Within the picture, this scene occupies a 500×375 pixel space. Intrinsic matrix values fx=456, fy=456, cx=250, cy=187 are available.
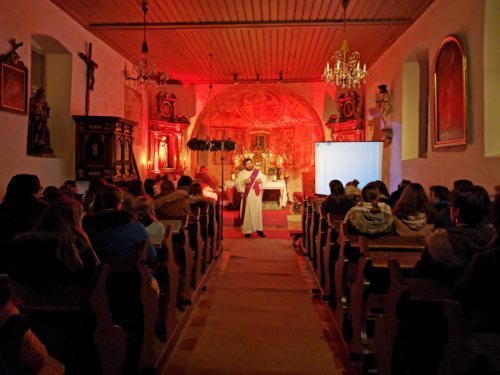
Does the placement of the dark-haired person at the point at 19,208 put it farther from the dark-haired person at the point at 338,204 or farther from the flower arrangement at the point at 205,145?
the flower arrangement at the point at 205,145

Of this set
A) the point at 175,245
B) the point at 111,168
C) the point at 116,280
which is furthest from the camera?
the point at 111,168

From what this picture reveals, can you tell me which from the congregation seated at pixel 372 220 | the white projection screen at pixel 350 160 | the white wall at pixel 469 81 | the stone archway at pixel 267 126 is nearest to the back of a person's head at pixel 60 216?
A: the congregation seated at pixel 372 220

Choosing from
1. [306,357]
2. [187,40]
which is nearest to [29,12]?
[187,40]

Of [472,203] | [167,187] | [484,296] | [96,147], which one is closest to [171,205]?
[167,187]

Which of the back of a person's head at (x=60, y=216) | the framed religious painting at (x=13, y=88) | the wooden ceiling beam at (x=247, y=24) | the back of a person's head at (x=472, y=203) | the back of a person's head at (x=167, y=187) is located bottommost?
the back of a person's head at (x=60, y=216)

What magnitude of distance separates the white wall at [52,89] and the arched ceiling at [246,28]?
0.97ft

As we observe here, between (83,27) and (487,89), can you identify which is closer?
(487,89)

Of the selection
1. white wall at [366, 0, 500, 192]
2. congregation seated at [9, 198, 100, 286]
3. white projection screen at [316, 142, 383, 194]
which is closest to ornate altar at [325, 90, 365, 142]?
white projection screen at [316, 142, 383, 194]

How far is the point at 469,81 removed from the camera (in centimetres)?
667

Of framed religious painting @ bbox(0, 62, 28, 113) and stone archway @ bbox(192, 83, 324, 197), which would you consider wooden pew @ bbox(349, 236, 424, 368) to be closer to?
framed religious painting @ bbox(0, 62, 28, 113)

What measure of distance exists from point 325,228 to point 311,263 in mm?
1810

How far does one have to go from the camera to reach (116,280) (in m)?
3.12

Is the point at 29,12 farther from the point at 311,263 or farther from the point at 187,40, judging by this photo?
the point at 311,263

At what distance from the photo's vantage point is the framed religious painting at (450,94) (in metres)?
6.86
